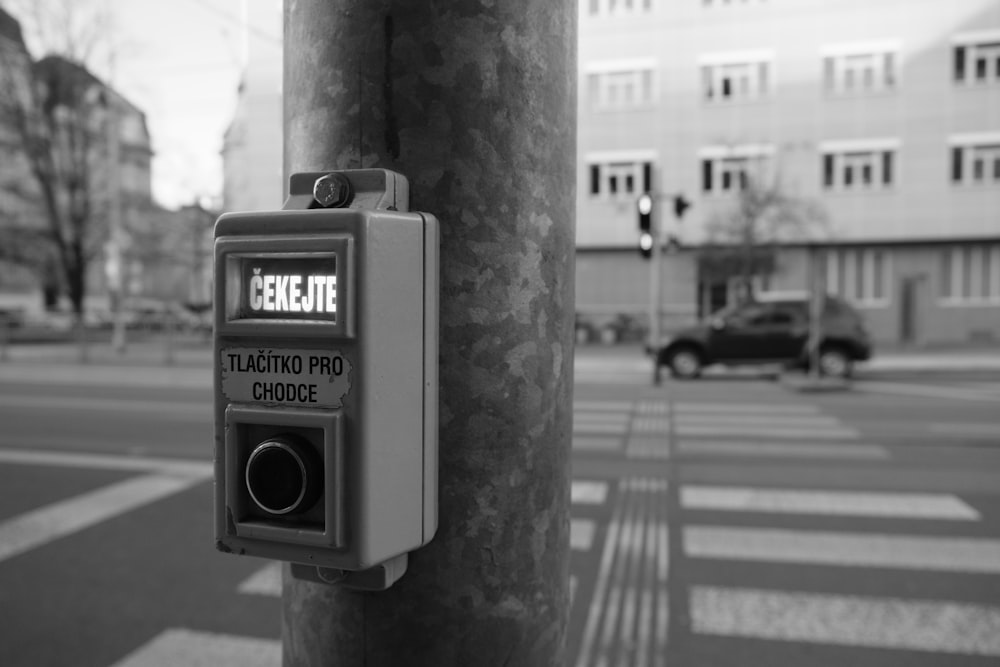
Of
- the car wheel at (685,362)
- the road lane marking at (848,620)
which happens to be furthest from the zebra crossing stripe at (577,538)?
the car wheel at (685,362)

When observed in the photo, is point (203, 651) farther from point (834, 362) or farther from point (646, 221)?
point (834, 362)

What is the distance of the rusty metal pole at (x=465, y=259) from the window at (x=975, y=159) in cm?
3408

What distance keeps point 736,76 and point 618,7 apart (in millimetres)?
5467

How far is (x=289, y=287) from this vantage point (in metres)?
1.09

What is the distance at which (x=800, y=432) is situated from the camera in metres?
9.30

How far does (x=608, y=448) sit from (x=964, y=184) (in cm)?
2791

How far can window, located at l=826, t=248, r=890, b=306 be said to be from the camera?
1252 inches

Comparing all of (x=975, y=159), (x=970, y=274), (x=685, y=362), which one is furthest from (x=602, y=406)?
(x=975, y=159)

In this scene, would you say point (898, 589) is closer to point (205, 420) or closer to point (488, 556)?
point (488, 556)

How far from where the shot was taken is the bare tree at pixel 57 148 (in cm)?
3198

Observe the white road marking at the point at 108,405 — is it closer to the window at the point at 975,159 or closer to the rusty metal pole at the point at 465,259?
the rusty metal pole at the point at 465,259

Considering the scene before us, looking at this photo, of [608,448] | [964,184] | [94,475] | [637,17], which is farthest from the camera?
[637,17]

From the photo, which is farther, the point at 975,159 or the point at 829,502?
the point at 975,159

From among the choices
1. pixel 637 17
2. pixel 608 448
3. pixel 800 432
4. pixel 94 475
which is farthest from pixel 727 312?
pixel 637 17
